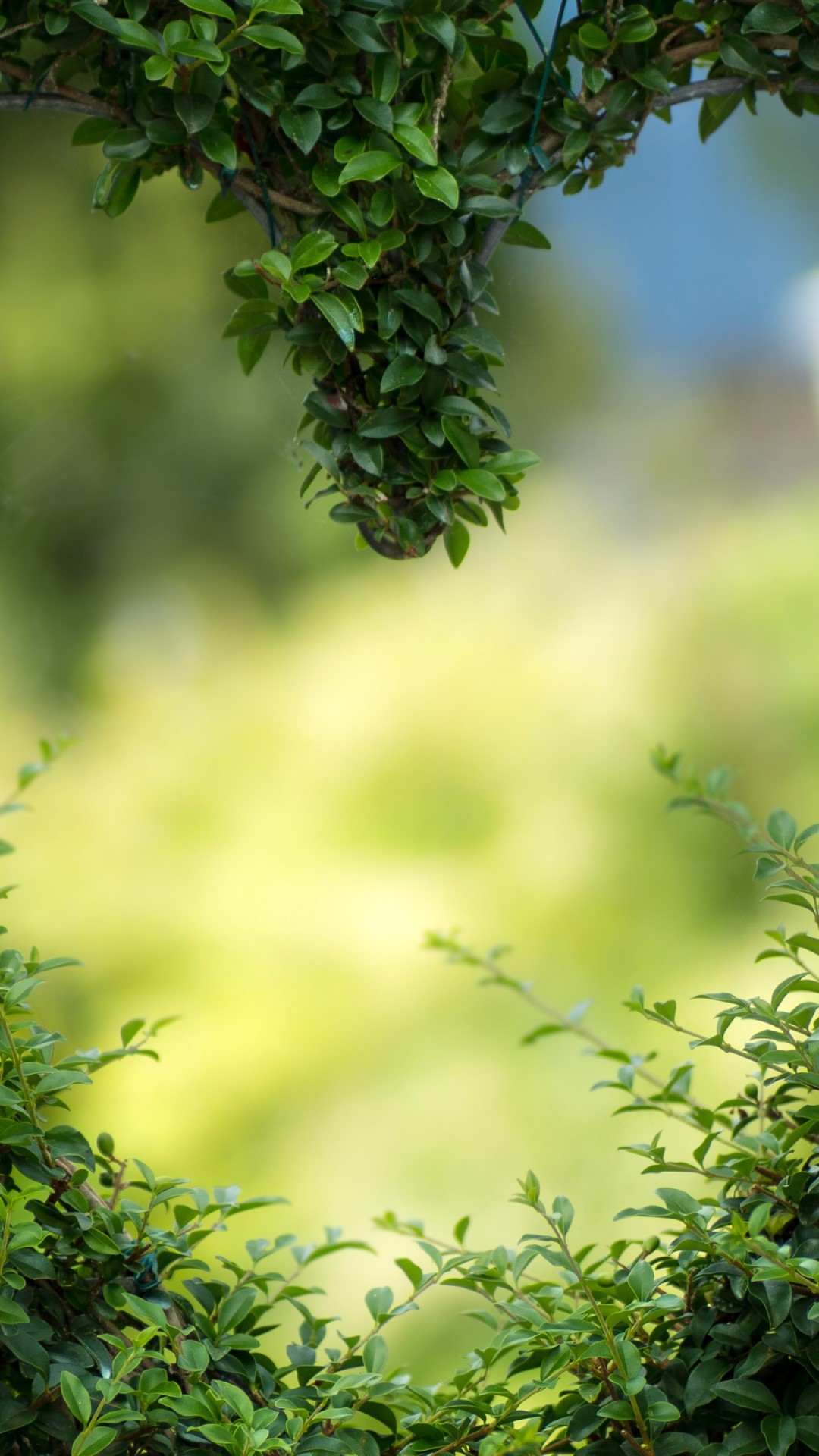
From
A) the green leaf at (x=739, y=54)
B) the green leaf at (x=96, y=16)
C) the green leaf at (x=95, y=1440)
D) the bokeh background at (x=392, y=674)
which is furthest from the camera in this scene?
the bokeh background at (x=392, y=674)

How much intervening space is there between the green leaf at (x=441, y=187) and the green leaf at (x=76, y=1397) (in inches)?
23.5

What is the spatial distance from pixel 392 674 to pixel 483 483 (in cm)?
117

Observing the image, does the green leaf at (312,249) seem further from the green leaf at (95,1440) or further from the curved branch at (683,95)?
the green leaf at (95,1440)

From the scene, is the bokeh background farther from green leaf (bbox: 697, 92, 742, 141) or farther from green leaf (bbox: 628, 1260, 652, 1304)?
green leaf (bbox: 628, 1260, 652, 1304)

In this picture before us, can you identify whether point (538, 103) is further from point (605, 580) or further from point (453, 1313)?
point (453, 1313)

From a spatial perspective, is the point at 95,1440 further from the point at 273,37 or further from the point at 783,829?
the point at 273,37

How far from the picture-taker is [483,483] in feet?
2.20

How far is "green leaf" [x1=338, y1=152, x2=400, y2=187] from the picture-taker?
1.95ft

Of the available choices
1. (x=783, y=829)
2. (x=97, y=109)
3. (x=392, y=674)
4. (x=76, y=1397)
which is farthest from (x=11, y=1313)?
(x=392, y=674)

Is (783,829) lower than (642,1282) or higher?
higher

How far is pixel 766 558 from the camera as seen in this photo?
1805 millimetres

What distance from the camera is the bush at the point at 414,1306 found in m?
0.50

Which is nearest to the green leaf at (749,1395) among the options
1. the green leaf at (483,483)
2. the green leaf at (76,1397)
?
the green leaf at (76,1397)

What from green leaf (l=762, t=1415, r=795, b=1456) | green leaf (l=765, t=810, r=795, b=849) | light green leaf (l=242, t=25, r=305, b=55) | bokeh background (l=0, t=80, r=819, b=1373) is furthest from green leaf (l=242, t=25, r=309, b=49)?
bokeh background (l=0, t=80, r=819, b=1373)
